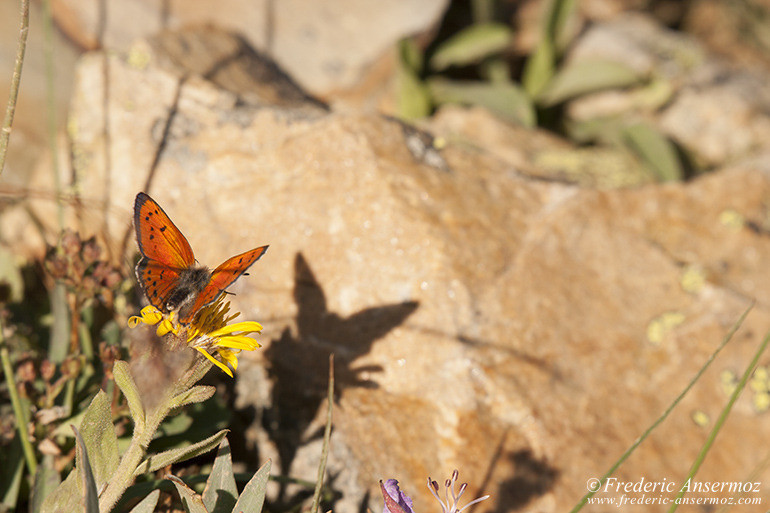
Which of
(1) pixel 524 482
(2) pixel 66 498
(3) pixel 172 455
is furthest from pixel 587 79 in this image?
(2) pixel 66 498

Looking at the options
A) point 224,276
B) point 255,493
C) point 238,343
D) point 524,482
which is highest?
point 224,276

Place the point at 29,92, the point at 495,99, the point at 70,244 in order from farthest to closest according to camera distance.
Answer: the point at 495,99, the point at 29,92, the point at 70,244

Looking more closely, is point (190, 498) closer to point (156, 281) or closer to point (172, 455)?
point (172, 455)

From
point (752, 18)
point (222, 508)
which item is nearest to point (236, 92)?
point (222, 508)

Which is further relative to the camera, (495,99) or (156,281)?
(495,99)

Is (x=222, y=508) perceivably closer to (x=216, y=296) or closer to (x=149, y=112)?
(x=216, y=296)

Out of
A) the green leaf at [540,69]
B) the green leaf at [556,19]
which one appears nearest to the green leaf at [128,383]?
the green leaf at [540,69]

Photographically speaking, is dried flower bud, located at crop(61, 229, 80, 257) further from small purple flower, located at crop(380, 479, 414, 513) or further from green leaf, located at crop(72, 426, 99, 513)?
small purple flower, located at crop(380, 479, 414, 513)
